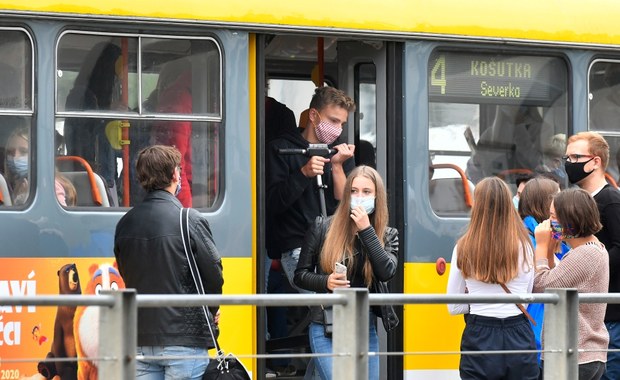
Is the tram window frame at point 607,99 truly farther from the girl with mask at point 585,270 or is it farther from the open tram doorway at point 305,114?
the girl with mask at point 585,270

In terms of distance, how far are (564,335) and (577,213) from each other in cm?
88

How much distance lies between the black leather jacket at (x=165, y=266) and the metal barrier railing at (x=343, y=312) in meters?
1.07

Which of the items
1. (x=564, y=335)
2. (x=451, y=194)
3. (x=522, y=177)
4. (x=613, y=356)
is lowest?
(x=613, y=356)

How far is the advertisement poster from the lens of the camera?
24.9 feet

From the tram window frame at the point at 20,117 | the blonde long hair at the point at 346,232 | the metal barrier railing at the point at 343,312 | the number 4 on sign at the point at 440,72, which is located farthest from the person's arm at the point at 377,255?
the tram window frame at the point at 20,117

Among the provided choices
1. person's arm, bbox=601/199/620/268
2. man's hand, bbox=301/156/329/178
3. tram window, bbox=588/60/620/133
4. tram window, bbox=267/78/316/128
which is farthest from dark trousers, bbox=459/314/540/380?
tram window, bbox=267/78/316/128

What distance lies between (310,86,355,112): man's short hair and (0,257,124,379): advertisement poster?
185 cm

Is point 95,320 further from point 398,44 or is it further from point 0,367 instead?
point 398,44

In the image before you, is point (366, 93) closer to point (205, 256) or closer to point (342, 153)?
point (342, 153)

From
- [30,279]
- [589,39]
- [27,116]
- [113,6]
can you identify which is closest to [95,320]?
[30,279]

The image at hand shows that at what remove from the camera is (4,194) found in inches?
303

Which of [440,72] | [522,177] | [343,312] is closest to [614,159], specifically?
[522,177]

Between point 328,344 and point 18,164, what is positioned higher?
point 18,164

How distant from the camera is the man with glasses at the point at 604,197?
7.75m
